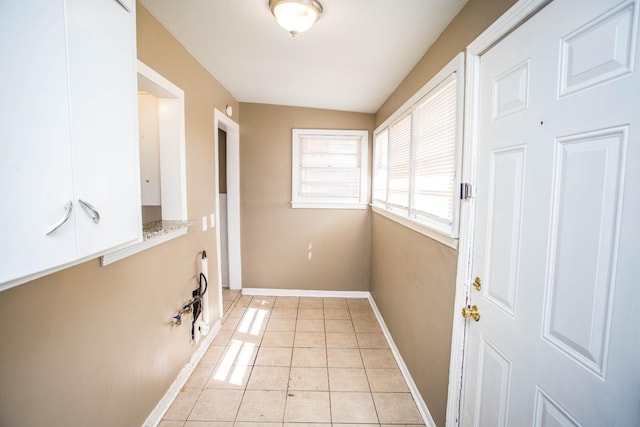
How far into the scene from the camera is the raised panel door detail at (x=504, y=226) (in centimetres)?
101

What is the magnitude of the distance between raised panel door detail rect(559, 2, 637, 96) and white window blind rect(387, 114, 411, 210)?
1427 millimetres

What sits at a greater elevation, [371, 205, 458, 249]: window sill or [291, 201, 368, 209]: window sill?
[291, 201, 368, 209]: window sill

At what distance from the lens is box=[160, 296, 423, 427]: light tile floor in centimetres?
181

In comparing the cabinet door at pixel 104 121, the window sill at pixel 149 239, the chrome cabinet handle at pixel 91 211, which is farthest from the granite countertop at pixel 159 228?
the chrome cabinet handle at pixel 91 211

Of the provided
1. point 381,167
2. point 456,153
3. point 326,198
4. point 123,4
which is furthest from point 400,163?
point 123,4

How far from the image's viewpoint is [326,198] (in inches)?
146

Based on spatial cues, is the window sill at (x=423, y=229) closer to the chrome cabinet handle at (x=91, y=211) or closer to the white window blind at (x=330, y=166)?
the white window blind at (x=330, y=166)

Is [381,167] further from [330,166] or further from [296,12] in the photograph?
[296,12]

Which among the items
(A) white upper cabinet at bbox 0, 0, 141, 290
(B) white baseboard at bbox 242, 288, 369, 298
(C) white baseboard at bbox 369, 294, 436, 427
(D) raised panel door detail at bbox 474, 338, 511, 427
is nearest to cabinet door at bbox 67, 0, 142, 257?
(A) white upper cabinet at bbox 0, 0, 141, 290

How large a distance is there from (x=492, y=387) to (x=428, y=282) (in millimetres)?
716

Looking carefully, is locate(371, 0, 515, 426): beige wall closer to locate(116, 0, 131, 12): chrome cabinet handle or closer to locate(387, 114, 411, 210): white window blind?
locate(387, 114, 411, 210): white window blind

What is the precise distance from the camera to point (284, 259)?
3.74 meters

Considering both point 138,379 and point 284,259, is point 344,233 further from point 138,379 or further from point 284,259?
point 138,379

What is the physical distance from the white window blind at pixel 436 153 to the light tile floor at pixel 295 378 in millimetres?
1381
